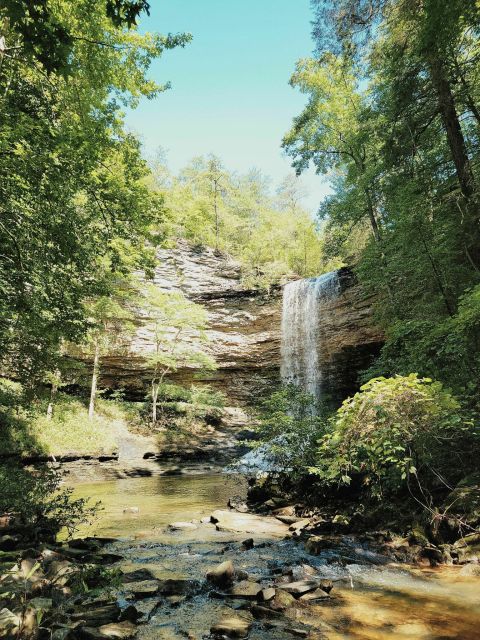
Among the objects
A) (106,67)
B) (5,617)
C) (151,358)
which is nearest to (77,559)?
(5,617)

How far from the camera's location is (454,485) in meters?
6.17

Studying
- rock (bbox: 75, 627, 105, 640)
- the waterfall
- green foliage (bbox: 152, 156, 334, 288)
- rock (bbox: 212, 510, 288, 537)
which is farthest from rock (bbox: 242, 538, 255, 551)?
green foliage (bbox: 152, 156, 334, 288)

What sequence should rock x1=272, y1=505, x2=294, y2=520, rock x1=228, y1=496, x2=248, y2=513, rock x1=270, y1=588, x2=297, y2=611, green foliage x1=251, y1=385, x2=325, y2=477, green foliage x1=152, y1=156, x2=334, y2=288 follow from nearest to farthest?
1. rock x1=270, y1=588, x2=297, y2=611
2. rock x1=272, y1=505, x2=294, y2=520
3. green foliage x1=251, y1=385, x2=325, y2=477
4. rock x1=228, y1=496, x2=248, y2=513
5. green foliage x1=152, y1=156, x2=334, y2=288

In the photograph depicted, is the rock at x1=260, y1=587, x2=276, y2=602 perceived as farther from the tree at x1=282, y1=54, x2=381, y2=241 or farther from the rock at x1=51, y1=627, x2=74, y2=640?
the tree at x1=282, y1=54, x2=381, y2=241

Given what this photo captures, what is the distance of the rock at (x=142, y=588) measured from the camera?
4023mm

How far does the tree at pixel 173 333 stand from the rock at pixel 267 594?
54.6ft

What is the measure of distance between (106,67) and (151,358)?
14.3 meters

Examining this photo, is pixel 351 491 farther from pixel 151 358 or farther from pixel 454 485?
pixel 151 358

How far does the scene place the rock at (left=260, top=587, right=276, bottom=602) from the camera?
3.86 metres

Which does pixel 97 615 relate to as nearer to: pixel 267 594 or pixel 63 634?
pixel 63 634

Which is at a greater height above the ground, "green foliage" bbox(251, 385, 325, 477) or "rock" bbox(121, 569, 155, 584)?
"green foliage" bbox(251, 385, 325, 477)

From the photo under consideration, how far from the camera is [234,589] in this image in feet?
13.6

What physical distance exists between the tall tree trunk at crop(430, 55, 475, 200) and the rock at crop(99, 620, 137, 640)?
398 inches

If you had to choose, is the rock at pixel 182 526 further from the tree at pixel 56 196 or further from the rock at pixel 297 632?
the rock at pixel 297 632
